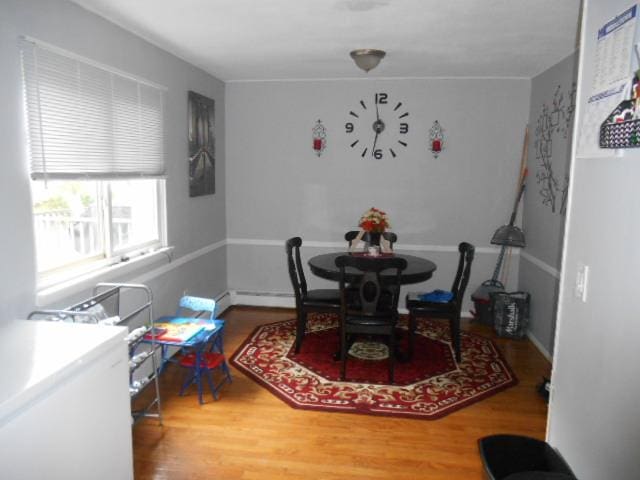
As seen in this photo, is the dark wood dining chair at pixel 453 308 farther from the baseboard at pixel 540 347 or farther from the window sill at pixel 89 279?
the window sill at pixel 89 279

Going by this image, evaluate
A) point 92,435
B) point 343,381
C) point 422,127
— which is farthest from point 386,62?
point 92,435

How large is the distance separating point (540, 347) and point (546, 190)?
4.91 feet

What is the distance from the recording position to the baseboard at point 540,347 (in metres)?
4.29

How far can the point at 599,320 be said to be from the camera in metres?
1.72

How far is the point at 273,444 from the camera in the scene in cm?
292

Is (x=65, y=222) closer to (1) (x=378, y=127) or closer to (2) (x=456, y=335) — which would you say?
(2) (x=456, y=335)

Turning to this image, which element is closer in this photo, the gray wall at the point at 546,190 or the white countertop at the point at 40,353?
the white countertop at the point at 40,353

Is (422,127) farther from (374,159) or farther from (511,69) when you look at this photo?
(511,69)

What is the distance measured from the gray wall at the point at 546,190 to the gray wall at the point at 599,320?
2394mm

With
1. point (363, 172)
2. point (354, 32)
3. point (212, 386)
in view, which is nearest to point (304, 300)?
point (212, 386)

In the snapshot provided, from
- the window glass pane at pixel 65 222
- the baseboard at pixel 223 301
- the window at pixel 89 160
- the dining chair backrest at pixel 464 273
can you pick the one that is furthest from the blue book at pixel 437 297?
the window glass pane at pixel 65 222

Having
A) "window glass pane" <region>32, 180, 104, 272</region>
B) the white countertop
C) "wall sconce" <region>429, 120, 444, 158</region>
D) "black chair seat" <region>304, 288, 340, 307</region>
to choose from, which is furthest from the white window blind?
"wall sconce" <region>429, 120, 444, 158</region>

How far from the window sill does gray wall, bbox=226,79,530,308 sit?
2031 mm

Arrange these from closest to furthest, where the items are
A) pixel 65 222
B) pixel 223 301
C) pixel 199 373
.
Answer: pixel 65 222 → pixel 199 373 → pixel 223 301
